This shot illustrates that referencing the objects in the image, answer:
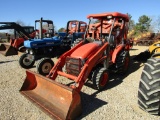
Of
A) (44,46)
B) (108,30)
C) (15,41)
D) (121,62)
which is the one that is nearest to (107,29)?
(108,30)

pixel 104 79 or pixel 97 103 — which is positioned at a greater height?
pixel 104 79

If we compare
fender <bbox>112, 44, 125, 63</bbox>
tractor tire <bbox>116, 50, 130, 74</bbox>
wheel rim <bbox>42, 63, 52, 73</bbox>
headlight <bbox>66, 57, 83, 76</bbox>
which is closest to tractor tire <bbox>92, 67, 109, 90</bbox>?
headlight <bbox>66, 57, 83, 76</bbox>

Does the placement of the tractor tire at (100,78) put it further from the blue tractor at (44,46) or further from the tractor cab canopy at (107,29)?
the blue tractor at (44,46)

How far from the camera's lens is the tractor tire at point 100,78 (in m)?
5.61

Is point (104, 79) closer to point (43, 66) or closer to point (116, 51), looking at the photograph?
point (116, 51)

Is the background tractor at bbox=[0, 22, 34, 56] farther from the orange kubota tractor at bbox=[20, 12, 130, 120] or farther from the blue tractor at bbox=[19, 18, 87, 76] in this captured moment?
the orange kubota tractor at bbox=[20, 12, 130, 120]

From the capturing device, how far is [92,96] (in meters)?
5.39

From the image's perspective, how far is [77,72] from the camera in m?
5.73

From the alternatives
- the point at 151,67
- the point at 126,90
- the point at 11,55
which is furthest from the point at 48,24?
the point at 151,67

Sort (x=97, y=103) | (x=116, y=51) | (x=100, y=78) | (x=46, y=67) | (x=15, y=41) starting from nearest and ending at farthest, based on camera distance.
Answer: (x=97, y=103) → (x=100, y=78) → (x=116, y=51) → (x=46, y=67) → (x=15, y=41)

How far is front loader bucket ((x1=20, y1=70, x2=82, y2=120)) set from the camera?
4125 mm

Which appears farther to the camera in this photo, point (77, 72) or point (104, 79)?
point (104, 79)

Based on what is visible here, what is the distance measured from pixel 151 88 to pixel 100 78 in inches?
80.0

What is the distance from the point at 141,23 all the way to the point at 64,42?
37521 mm
